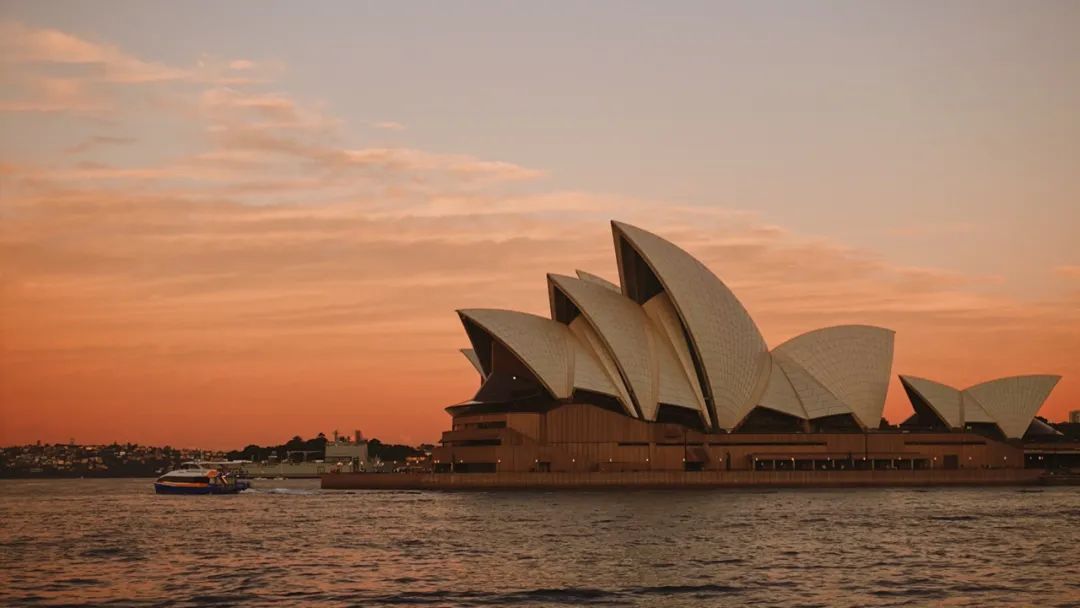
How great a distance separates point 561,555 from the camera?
4475 cm

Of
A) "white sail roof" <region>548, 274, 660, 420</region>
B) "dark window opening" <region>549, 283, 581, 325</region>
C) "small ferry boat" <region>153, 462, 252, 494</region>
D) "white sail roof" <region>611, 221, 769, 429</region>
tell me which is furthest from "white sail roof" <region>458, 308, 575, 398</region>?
"small ferry boat" <region>153, 462, 252, 494</region>

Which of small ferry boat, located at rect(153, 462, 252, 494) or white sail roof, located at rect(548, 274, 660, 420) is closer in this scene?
white sail roof, located at rect(548, 274, 660, 420)

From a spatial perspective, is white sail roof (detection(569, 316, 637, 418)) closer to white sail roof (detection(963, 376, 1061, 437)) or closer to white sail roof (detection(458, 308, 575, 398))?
white sail roof (detection(458, 308, 575, 398))

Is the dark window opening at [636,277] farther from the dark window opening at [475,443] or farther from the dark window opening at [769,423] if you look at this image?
the dark window opening at [475,443]

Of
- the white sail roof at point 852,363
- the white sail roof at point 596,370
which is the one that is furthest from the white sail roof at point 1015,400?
the white sail roof at point 596,370

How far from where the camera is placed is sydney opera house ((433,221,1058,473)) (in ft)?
317

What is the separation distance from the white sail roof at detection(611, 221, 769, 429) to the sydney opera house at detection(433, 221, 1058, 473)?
0.36 ft

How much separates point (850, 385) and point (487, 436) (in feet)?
101

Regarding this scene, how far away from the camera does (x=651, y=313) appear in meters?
98.3

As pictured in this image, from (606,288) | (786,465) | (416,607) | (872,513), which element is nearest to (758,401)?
(786,465)

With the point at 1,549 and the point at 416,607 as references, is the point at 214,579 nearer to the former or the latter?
the point at 416,607

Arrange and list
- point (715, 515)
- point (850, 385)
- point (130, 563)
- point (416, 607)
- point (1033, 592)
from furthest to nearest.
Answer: point (850, 385) < point (715, 515) < point (130, 563) < point (1033, 592) < point (416, 607)

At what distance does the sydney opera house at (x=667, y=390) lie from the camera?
317 ft

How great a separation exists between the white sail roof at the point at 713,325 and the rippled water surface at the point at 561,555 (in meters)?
20.4
